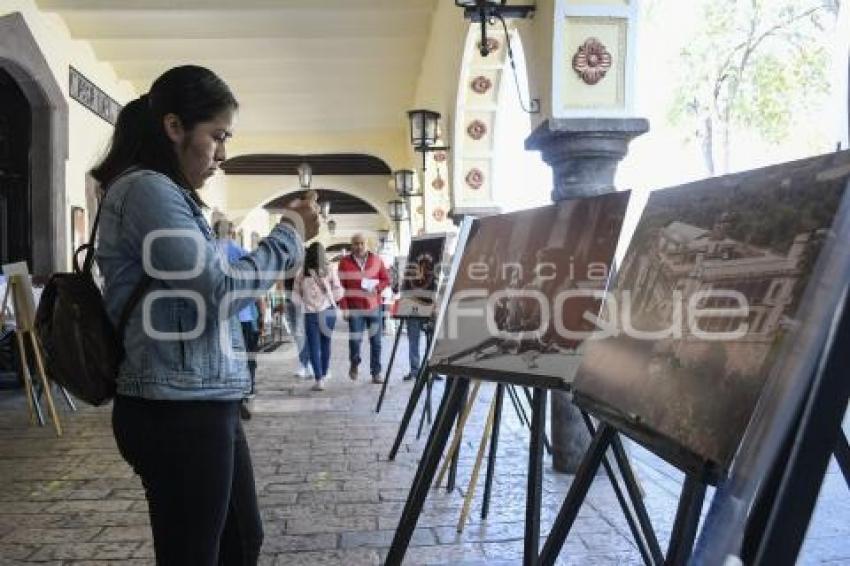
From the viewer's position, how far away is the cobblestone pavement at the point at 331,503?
2.80m

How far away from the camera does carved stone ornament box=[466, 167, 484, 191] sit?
770 cm

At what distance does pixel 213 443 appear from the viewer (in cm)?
148

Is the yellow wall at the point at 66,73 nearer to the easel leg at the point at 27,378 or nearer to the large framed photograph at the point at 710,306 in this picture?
the easel leg at the point at 27,378

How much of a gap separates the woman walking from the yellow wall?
210cm

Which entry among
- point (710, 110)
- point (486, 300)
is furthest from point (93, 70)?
point (486, 300)

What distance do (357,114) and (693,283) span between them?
11.6 m

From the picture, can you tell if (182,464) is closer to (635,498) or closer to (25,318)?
(635,498)

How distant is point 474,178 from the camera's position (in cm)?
771

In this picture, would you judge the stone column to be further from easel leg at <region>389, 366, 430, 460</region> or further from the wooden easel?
the wooden easel

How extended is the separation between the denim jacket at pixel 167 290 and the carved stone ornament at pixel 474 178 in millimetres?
6306

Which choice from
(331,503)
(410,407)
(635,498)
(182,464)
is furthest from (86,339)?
(410,407)

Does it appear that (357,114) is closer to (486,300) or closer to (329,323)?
(329,323)

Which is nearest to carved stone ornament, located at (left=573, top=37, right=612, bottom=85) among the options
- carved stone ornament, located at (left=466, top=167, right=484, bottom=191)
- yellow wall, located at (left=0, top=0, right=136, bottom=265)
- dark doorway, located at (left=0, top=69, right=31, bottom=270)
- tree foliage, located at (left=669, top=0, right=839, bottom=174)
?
tree foliage, located at (left=669, top=0, right=839, bottom=174)

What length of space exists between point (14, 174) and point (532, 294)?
6.78 metres
